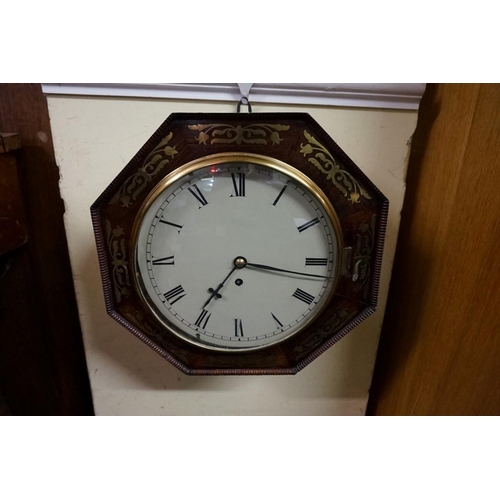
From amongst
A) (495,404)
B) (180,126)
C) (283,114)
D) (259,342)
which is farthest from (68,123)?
(495,404)

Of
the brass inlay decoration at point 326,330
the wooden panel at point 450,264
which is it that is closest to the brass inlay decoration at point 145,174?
the brass inlay decoration at point 326,330

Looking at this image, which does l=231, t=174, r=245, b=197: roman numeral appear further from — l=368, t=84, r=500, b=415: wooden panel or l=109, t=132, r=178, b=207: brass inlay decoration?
l=368, t=84, r=500, b=415: wooden panel

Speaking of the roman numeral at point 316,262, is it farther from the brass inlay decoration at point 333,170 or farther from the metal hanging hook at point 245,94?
the metal hanging hook at point 245,94

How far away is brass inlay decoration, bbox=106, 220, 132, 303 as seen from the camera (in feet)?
1.89

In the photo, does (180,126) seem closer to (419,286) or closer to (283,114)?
(283,114)

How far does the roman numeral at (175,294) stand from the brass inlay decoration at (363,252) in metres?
0.27

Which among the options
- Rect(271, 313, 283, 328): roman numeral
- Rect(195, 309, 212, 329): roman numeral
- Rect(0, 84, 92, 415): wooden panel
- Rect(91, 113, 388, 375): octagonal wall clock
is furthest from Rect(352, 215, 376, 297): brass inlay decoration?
Rect(0, 84, 92, 415): wooden panel

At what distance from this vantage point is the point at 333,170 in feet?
1.86

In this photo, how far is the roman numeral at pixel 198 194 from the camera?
0.57m

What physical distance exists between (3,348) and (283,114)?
2.60ft

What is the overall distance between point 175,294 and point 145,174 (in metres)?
0.19

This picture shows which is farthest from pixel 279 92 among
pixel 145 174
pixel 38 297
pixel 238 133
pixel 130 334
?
pixel 38 297

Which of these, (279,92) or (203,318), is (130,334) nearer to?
(203,318)

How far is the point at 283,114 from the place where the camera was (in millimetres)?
539
